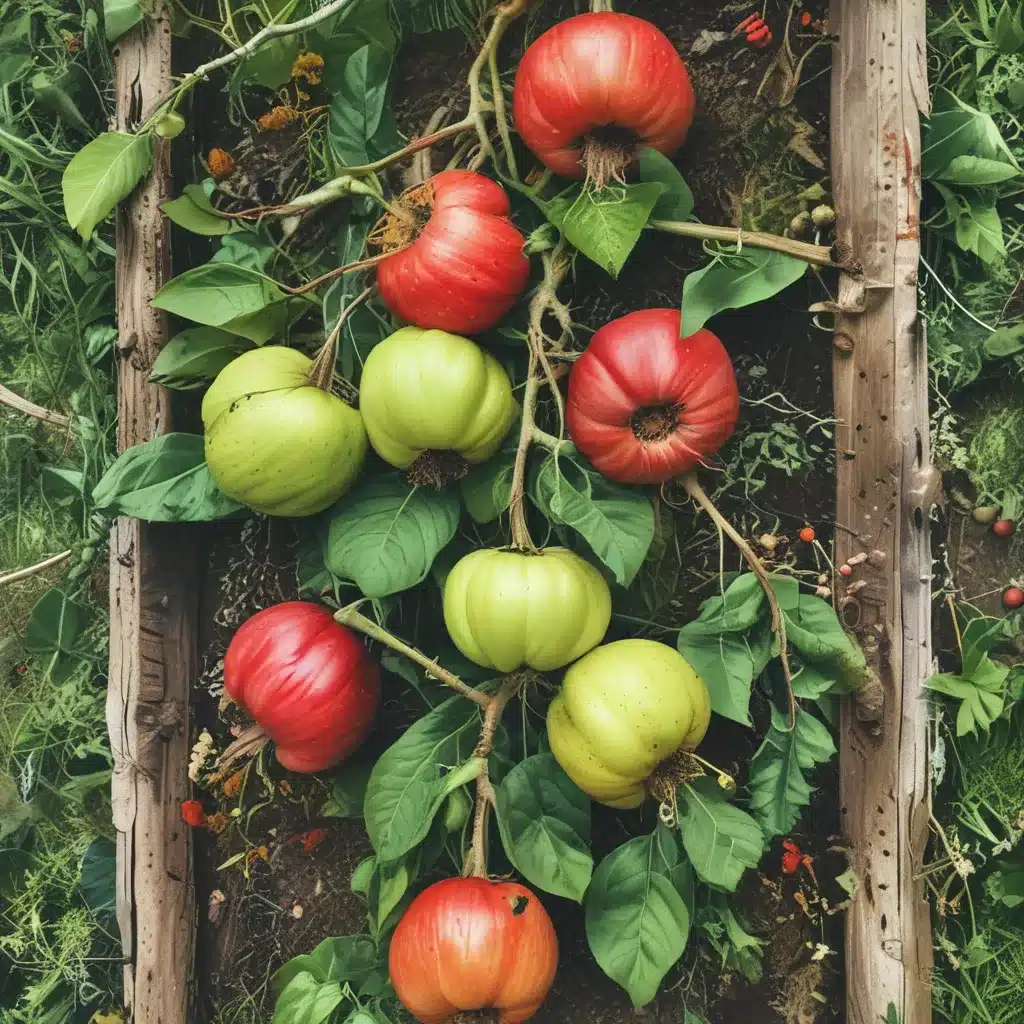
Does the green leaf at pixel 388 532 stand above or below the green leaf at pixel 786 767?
above

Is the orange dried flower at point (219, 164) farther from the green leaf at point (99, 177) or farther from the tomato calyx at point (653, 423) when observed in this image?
the tomato calyx at point (653, 423)

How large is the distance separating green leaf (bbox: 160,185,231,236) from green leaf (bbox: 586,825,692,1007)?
1.03 metres

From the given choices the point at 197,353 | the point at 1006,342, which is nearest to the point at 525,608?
the point at 197,353

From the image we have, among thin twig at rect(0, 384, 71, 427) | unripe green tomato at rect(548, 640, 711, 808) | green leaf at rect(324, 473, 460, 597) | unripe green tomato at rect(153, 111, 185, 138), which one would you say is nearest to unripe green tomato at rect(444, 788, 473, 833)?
unripe green tomato at rect(548, 640, 711, 808)

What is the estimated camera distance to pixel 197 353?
132 cm

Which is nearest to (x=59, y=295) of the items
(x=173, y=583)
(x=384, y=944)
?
(x=173, y=583)

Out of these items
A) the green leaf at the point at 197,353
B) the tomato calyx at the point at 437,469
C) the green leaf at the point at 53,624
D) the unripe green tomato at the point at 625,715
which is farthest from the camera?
the green leaf at the point at 53,624

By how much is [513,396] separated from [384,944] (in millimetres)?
771

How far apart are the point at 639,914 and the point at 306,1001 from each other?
47 cm

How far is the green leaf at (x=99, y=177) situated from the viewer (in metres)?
1.31

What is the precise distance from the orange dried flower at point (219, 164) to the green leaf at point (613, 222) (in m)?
0.57

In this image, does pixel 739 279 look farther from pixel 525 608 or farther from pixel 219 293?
pixel 219 293

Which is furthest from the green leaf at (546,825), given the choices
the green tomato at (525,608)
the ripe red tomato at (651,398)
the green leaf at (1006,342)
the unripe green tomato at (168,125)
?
the unripe green tomato at (168,125)

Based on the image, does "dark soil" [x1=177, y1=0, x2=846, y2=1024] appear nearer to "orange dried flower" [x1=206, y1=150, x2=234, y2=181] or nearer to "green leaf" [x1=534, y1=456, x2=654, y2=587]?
"green leaf" [x1=534, y1=456, x2=654, y2=587]
